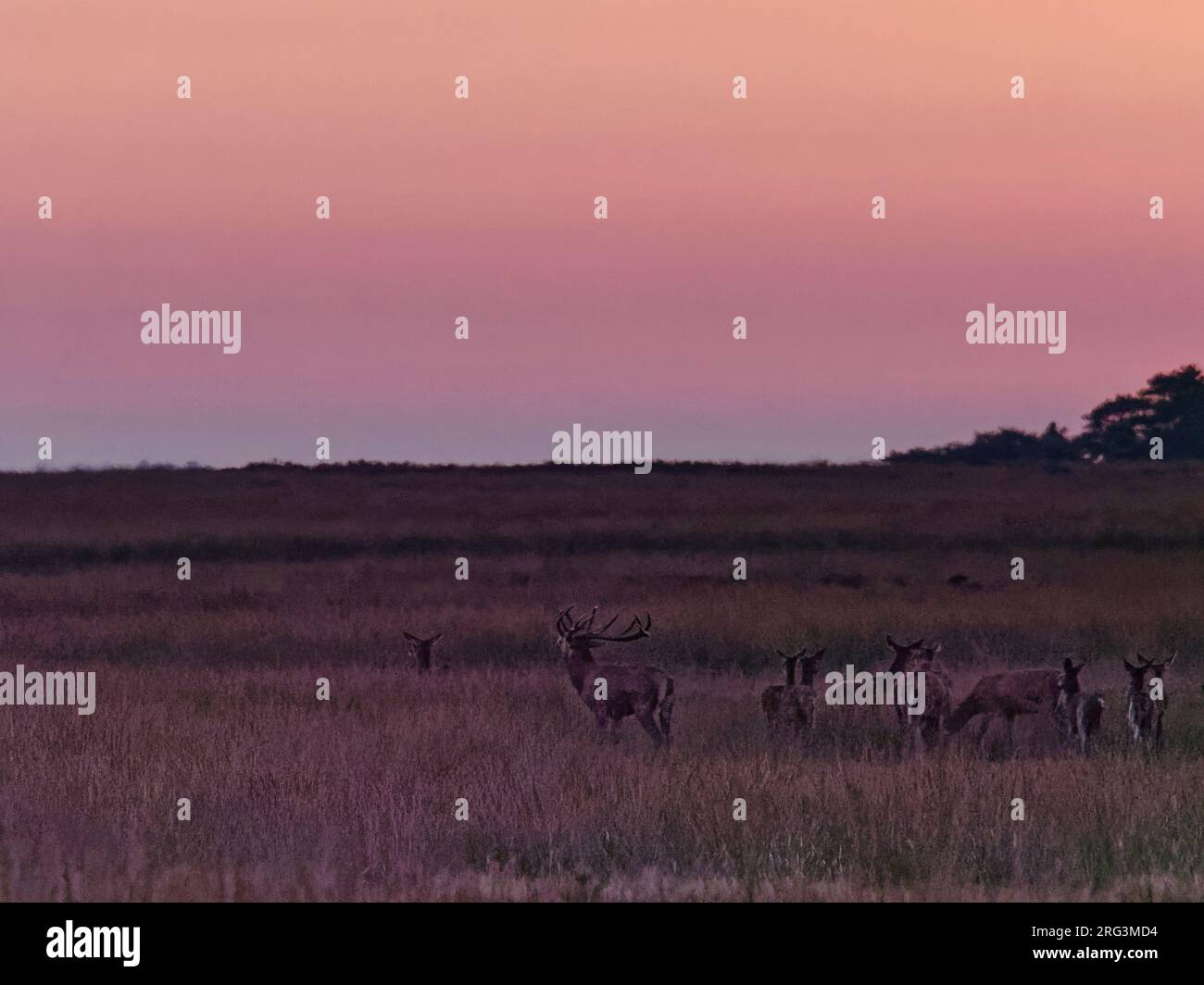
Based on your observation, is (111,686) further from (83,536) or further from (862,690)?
(83,536)

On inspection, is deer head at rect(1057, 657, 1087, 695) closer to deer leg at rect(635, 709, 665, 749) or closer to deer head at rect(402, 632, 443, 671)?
deer leg at rect(635, 709, 665, 749)

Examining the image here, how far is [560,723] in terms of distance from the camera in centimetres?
1413

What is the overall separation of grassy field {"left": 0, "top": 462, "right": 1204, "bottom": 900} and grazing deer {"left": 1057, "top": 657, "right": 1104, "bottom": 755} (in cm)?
29

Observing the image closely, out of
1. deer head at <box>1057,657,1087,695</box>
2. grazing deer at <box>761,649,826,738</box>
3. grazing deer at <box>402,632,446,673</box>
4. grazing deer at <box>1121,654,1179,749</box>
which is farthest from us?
grazing deer at <box>402,632,446,673</box>

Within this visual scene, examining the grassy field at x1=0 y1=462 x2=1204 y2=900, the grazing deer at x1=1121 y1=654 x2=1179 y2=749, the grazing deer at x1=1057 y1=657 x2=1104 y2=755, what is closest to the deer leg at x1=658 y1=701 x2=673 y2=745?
the grassy field at x1=0 y1=462 x2=1204 y2=900

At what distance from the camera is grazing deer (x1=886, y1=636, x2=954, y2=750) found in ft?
42.7

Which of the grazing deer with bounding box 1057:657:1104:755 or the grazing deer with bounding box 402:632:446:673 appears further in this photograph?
the grazing deer with bounding box 402:632:446:673

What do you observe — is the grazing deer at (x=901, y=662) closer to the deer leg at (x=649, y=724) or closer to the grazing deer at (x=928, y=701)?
the grazing deer at (x=928, y=701)

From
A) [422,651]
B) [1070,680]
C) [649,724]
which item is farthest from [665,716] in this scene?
[422,651]

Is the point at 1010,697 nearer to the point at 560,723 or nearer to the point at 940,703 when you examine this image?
the point at 940,703

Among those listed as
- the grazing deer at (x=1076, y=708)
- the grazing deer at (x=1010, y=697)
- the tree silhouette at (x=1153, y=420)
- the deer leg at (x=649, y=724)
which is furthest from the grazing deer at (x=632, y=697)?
the tree silhouette at (x=1153, y=420)

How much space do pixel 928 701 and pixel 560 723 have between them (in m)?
3.44

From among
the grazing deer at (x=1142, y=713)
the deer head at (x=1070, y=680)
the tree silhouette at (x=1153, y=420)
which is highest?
the tree silhouette at (x=1153, y=420)

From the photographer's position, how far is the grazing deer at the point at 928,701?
1300 centimetres
